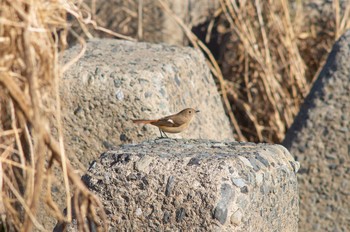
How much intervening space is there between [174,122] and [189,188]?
93cm

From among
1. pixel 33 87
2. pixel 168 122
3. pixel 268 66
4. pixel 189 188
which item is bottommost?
pixel 268 66

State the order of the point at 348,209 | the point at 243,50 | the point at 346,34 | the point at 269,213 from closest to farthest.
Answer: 1. the point at 269,213
2. the point at 348,209
3. the point at 346,34
4. the point at 243,50

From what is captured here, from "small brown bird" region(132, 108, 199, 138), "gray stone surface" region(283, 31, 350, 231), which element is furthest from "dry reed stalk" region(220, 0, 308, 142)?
"small brown bird" region(132, 108, 199, 138)

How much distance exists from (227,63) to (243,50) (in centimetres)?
19

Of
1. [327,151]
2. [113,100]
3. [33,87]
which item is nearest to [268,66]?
[327,151]

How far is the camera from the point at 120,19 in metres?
6.99

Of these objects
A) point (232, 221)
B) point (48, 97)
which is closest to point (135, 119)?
point (232, 221)

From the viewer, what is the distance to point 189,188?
2992mm

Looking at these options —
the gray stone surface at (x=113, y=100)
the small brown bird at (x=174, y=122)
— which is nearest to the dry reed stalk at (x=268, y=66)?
the gray stone surface at (x=113, y=100)

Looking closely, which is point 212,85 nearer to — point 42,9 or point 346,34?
point 346,34

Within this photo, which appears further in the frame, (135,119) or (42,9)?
(135,119)

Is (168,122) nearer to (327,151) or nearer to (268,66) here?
(327,151)

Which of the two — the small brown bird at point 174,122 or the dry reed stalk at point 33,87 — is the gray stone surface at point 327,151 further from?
the dry reed stalk at point 33,87

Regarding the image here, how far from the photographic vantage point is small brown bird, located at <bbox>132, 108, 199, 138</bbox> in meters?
3.91
